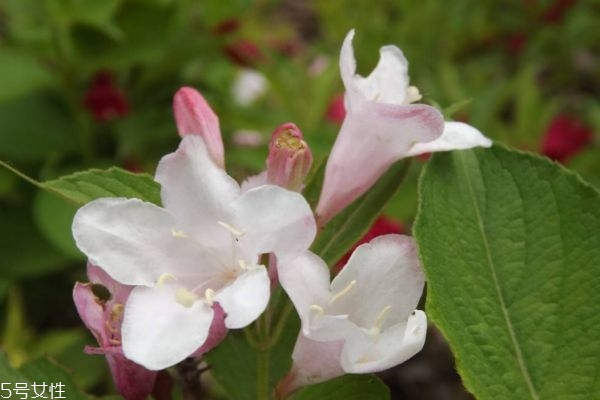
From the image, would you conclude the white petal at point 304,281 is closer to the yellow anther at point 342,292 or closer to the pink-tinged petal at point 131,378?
the yellow anther at point 342,292

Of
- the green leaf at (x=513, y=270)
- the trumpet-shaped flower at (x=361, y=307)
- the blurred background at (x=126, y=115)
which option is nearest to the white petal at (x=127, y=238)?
the trumpet-shaped flower at (x=361, y=307)

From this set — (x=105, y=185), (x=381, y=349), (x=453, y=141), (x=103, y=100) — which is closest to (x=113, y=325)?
(x=105, y=185)

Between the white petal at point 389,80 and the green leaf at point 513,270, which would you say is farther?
the white petal at point 389,80

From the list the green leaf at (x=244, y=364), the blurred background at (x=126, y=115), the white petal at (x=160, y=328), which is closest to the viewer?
the white petal at (x=160, y=328)

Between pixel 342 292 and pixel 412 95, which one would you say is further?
pixel 412 95

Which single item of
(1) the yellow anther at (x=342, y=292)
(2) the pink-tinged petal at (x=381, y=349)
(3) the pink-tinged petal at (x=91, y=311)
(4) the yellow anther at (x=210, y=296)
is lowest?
(3) the pink-tinged petal at (x=91, y=311)

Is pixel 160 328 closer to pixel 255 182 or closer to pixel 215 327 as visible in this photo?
pixel 215 327

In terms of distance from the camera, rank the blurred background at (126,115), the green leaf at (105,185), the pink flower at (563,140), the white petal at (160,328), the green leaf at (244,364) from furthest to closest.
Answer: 1. the pink flower at (563,140)
2. the blurred background at (126,115)
3. the green leaf at (244,364)
4. the green leaf at (105,185)
5. the white petal at (160,328)
